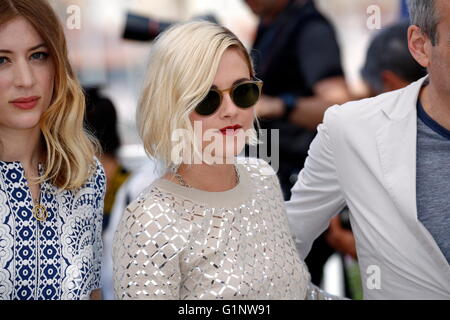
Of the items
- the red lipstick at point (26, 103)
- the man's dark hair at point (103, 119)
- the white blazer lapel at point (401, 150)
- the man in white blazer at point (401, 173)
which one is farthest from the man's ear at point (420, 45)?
the man's dark hair at point (103, 119)

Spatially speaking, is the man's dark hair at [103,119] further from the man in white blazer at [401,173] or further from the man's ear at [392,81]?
the man in white blazer at [401,173]

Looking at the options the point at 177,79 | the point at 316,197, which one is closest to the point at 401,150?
the point at 316,197

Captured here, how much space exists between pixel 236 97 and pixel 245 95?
0.08ft

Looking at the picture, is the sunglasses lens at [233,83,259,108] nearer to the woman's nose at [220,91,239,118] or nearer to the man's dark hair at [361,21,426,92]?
the woman's nose at [220,91,239,118]

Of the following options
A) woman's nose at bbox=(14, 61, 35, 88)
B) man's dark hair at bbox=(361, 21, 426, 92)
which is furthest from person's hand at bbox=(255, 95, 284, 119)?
woman's nose at bbox=(14, 61, 35, 88)

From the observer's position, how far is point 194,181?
189 centimetres

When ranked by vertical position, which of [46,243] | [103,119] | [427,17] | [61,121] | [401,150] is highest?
[427,17]

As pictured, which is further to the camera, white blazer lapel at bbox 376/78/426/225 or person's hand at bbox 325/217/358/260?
person's hand at bbox 325/217/358/260

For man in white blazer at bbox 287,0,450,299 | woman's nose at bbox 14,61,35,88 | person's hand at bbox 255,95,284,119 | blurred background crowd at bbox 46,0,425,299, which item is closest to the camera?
woman's nose at bbox 14,61,35,88

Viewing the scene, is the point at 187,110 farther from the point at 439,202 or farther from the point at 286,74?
the point at 286,74

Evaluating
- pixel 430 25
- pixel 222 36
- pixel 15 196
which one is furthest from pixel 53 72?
pixel 430 25

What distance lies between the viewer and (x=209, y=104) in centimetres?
179

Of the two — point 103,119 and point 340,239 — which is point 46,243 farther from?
point 340,239

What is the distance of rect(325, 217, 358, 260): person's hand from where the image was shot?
3.42 metres
